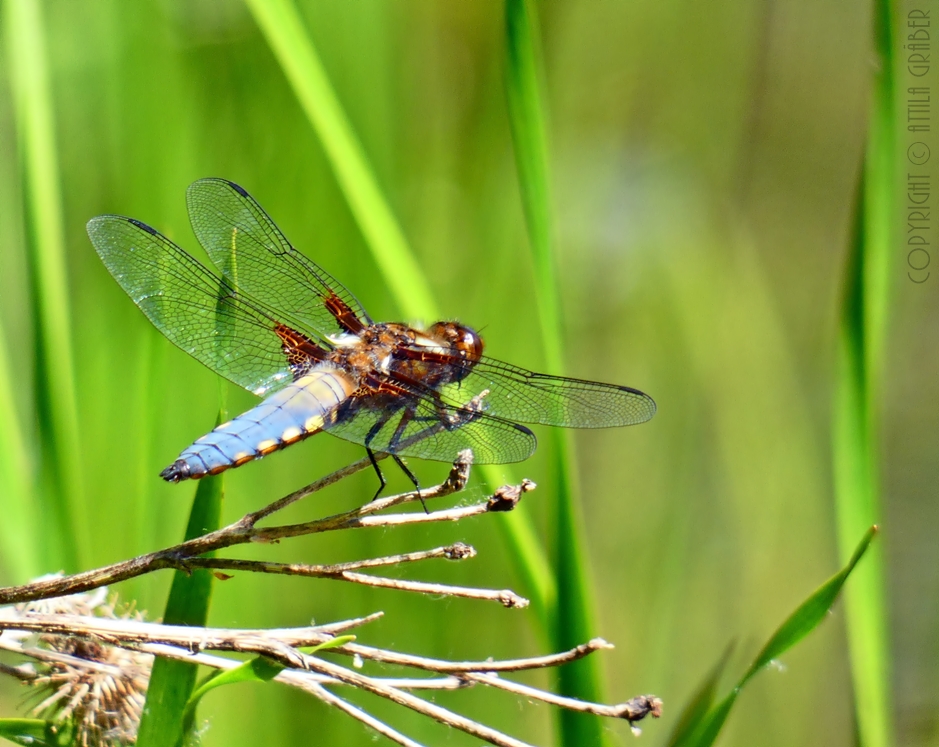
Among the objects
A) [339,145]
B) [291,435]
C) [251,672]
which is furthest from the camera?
[291,435]

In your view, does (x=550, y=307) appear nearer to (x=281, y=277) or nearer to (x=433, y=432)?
(x=433, y=432)

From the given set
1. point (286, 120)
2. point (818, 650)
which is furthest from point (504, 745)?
point (818, 650)

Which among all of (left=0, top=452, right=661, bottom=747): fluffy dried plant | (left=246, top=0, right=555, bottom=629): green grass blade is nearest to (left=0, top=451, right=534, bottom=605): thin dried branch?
(left=0, top=452, right=661, bottom=747): fluffy dried plant

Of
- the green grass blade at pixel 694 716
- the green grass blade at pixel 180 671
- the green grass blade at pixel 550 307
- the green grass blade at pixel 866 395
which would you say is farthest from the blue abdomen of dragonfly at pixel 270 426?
the green grass blade at pixel 866 395

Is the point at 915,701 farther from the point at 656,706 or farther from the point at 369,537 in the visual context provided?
the point at 656,706

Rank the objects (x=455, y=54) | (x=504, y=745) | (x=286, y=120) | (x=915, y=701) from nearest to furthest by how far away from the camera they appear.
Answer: (x=504, y=745) → (x=286, y=120) → (x=455, y=54) → (x=915, y=701)

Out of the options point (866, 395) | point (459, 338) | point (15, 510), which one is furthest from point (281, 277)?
point (866, 395)
